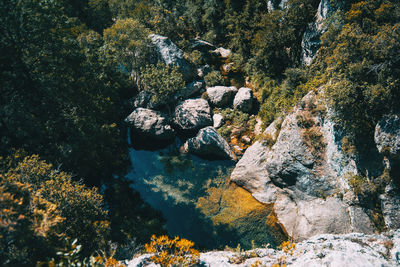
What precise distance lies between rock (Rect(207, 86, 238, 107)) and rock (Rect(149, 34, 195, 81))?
13.3ft

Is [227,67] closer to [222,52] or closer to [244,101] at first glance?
[222,52]

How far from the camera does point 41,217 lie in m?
8.73

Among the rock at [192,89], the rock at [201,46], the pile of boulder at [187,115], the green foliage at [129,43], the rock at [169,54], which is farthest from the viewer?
the rock at [201,46]

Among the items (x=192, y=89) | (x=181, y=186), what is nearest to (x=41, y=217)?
(x=181, y=186)

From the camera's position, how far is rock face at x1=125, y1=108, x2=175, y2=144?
24.9m

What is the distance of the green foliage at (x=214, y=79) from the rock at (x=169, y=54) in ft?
8.58

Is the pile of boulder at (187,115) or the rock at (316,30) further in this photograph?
the pile of boulder at (187,115)

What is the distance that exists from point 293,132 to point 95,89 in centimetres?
1842

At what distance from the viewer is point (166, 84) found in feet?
81.6

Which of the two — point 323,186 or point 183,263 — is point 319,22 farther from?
point 183,263

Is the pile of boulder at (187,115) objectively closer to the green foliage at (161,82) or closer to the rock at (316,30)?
the green foliage at (161,82)

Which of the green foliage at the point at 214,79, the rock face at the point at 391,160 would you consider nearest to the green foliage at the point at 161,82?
the green foliage at the point at 214,79

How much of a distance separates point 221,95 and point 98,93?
1353 cm

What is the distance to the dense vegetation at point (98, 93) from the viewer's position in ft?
39.3
